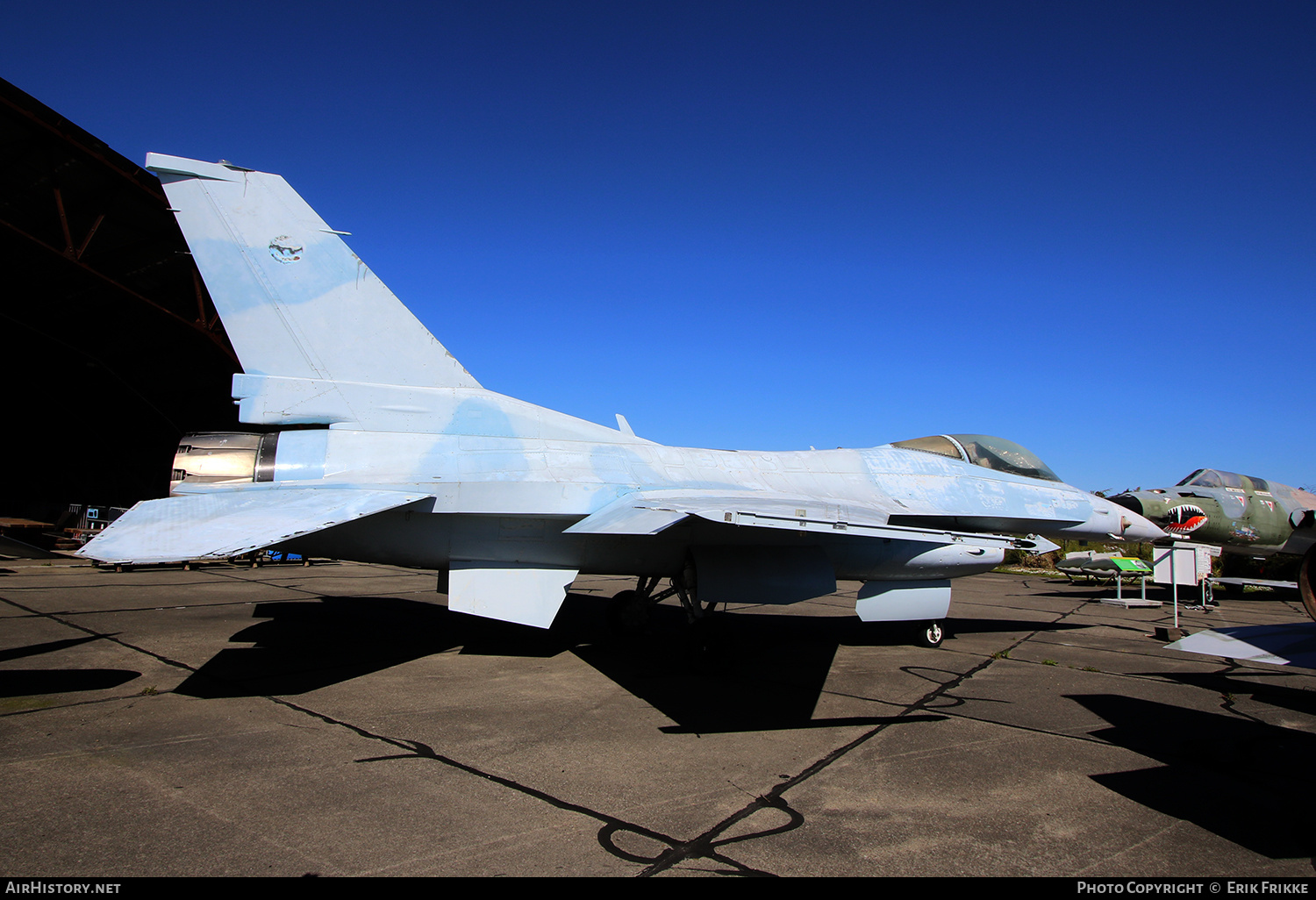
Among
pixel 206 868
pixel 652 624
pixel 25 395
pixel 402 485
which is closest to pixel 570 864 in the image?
pixel 206 868

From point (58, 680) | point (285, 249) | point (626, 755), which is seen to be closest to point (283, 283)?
point (285, 249)

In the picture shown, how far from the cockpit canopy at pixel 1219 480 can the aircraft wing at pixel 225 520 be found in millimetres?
19173

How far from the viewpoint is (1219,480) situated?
56.5ft

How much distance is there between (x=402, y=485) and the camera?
675cm

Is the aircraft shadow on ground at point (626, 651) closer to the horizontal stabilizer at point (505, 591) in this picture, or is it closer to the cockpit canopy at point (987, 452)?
the horizontal stabilizer at point (505, 591)

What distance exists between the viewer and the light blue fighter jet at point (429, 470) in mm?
6609

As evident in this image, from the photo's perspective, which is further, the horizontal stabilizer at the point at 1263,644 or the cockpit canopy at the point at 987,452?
the cockpit canopy at the point at 987,452

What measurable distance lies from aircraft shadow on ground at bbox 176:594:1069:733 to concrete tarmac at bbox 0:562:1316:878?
0.17 feet

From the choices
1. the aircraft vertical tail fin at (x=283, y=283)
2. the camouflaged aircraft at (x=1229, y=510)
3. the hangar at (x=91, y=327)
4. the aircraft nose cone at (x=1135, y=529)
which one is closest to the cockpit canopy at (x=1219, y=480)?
the camouflaged aircraft at (x=1229, y=510)

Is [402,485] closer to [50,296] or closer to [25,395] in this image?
[50,296]

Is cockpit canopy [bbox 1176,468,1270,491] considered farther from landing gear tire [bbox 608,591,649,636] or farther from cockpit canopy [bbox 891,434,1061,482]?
landing gear tire [bbox 608,591,649,636]

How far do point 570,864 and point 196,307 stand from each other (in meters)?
24.6

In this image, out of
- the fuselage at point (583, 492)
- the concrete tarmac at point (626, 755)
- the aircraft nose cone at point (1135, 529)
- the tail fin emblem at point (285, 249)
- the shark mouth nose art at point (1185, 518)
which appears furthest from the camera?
the shark mouth nose art at point (1185, 518)

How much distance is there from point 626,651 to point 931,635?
14.0ft
